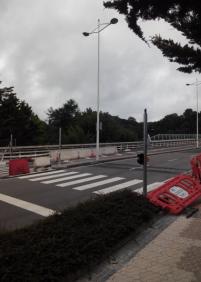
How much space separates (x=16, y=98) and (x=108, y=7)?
2325 inches

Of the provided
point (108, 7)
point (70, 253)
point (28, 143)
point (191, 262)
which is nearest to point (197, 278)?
point (191, 262)

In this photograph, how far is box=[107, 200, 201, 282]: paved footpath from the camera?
6025 mm

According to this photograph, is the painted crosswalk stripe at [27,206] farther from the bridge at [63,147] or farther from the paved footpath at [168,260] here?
the paved footpath at [168,260]

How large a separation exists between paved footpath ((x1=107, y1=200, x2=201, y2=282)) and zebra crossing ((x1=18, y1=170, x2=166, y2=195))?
7557mm

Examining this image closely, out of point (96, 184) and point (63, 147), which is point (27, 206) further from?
point (63, 147)

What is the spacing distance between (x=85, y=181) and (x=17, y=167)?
5.26m

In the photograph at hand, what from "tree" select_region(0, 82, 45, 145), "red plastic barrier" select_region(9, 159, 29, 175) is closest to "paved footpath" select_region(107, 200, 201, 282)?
"red plastic barrier" select_region(9, 159, 29, 175)

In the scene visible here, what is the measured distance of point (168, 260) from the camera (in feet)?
22.3

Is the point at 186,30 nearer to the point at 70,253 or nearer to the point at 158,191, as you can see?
the point at 70,253

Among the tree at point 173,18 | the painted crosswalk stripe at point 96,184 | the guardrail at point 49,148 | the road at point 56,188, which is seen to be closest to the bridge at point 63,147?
the guardrail at point 49,148

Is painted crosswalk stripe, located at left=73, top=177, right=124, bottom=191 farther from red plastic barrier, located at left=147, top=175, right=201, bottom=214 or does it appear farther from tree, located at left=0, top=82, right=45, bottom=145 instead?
tree, located at left=0, top=82, right=45, bottom=145

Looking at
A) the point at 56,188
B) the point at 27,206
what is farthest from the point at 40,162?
the point at 27,206

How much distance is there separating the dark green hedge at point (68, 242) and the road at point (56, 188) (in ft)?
9.03

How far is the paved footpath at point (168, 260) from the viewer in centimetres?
603
